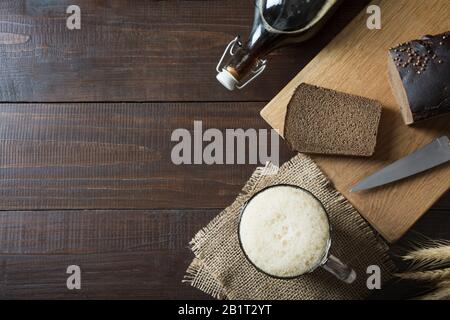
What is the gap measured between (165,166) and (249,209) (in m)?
0.19

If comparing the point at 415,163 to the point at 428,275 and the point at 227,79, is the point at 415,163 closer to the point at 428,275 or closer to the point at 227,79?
the point at 428,275

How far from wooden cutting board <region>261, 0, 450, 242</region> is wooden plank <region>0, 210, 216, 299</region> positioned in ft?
0.77

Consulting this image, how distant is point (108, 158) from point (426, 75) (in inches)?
21.2

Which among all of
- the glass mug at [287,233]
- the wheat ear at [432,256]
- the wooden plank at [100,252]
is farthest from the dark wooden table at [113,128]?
the wheat ear at [432,256]

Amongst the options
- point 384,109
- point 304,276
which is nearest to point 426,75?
point 384,109

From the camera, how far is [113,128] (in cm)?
97

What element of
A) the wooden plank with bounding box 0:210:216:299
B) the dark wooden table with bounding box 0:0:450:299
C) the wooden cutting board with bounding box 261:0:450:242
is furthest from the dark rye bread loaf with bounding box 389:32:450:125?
the wooden plank with bounding box 0:210:216:299

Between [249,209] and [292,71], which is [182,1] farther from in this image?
[249,209]

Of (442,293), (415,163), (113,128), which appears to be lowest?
(442,293)

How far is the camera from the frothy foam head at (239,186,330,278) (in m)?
0.83

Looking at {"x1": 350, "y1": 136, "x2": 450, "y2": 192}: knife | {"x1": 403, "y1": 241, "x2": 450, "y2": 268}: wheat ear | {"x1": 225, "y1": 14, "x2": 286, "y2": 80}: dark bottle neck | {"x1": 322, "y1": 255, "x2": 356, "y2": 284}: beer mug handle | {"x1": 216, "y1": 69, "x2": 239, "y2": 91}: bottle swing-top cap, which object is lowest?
{"x1": 322, "y1": 255, "x2": 356, "y2": 284}: beer mug handle

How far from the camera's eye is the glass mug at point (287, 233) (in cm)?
83

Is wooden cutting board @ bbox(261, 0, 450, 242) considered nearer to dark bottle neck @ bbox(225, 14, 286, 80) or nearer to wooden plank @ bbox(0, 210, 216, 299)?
dark bottle neck @ bbox(225, 14, 286, 80)

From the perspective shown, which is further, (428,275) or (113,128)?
(113,128)
